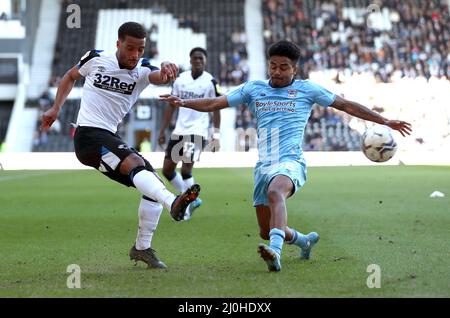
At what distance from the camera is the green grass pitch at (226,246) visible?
21.8 ft

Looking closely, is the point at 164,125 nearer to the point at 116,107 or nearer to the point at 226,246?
the point at 226,246

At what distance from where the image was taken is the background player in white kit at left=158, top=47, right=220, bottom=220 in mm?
14156

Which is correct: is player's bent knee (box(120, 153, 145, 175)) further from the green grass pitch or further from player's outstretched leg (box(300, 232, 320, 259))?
player's outstretched leg (box(300, 232, 320, 259))

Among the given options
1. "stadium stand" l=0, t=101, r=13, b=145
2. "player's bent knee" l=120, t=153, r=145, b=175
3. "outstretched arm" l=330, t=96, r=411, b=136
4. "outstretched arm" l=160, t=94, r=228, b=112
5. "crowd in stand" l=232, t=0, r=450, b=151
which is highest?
"crowd in stand" l=232, t=0, r=450, b=151

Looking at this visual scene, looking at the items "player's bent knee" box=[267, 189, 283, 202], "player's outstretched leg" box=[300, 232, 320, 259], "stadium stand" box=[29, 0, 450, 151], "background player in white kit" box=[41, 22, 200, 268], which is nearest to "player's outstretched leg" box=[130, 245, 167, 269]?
"background player in white kit" box=[41, 22, 200, 268]

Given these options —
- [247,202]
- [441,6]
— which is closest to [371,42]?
[441,6]

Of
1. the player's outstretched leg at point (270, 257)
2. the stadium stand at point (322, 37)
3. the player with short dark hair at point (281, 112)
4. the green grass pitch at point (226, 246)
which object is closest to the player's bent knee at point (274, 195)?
the player with short dark hair at point (281, 112)

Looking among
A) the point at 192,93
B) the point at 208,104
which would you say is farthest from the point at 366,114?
the point at 192,93

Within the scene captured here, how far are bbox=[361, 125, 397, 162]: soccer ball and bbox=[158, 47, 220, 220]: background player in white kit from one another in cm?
477

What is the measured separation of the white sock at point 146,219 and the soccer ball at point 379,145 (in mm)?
2554

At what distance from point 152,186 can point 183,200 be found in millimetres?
601

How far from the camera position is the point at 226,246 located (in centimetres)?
959

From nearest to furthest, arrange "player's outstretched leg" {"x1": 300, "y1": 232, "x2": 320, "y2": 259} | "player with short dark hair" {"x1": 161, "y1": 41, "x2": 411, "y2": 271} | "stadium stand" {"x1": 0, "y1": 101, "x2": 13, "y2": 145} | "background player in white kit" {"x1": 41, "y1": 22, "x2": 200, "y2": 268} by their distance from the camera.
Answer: "background player in white kit" {"x1": 41, "y1": 22, "x2": 200, "y2": 268} → "player with short dark hair" {"x1": 161, "y1": 41, "x2": 411, "y2": 271} → "player's outstretched leg" {"x1": 300, "y1": 232, "x2": 320, "y2": 259} → "stadium stand" {"x1": 0, "y1": 101, "x2": 13, "y2": 145}
